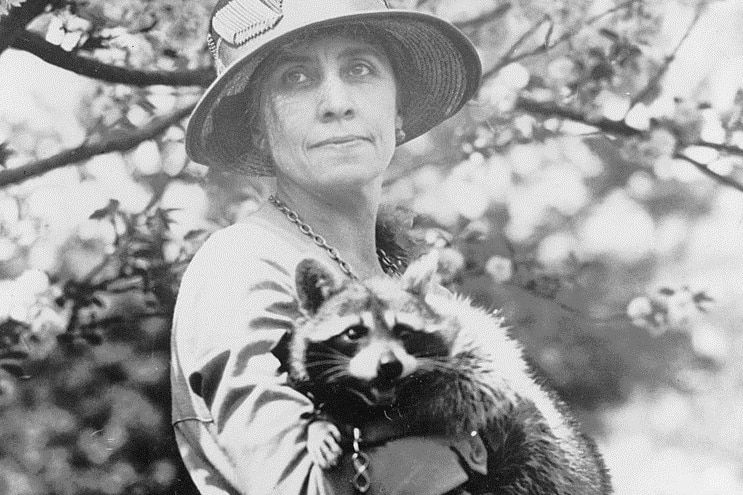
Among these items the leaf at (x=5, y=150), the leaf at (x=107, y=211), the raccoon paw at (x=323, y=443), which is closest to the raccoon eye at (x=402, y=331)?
the raccoon paw at (x=323, y=443)

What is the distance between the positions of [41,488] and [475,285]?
1716 millimetres

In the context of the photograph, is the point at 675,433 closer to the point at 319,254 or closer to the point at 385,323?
the point at 385,323

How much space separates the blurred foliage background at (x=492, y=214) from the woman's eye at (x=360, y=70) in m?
0.33

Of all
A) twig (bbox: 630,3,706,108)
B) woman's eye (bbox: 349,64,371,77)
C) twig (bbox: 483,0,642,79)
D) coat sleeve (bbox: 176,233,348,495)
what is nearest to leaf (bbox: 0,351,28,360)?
coat sleeve (bbox: 176,233,348,495)

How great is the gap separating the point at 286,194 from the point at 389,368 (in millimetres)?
746

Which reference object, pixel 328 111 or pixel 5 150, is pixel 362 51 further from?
pixel 5 150

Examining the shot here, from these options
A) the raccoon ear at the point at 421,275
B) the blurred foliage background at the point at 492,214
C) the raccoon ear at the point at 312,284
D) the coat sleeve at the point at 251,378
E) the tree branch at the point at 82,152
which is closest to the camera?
the coat sleeve at the point at 251,378

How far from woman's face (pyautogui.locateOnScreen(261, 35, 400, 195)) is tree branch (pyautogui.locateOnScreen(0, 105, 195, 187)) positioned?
0.52 meters

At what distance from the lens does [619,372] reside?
378 cm

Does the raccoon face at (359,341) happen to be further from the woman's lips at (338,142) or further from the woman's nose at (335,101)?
the woman's nose at (335,101)

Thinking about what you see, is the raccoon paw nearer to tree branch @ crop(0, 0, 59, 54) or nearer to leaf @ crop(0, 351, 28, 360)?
leaf @ crop(0, 351, 28, 360)

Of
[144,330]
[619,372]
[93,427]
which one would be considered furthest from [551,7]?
[93,427]

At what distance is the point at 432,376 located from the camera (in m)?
3.45

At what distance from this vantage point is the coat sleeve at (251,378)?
11.0 ft
